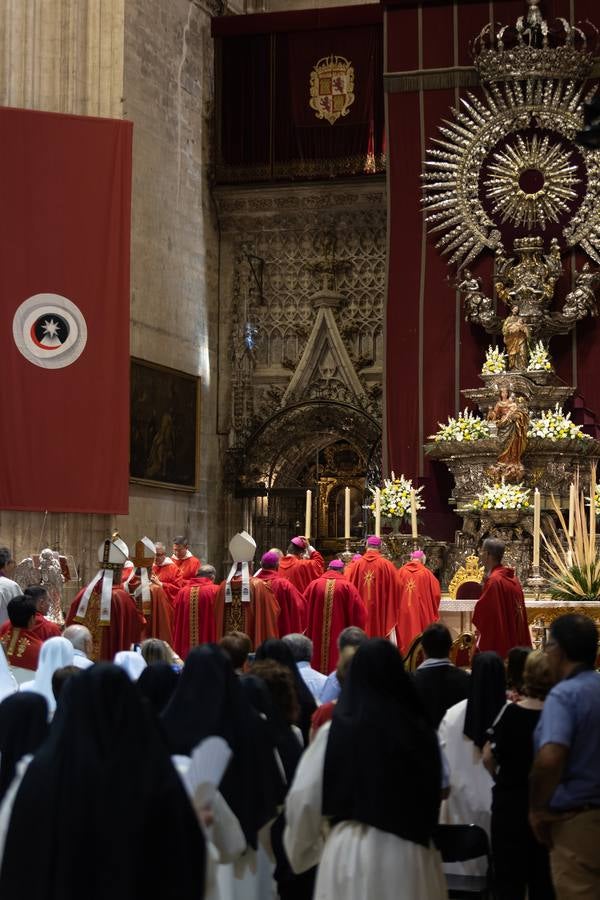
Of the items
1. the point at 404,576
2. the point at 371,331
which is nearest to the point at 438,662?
the point at 404,576

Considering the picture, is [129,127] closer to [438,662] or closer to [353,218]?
[353,218]

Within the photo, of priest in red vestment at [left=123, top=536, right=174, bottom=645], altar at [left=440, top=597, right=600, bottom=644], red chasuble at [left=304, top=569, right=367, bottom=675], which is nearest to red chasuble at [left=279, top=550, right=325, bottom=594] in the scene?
red chasuble at [left=304, top=569, right=367, bottom=675]

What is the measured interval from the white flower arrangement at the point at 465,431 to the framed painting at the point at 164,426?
16.2ft

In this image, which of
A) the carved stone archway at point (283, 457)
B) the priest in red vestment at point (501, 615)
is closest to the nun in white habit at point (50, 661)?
the priest in red vestment at point (501, 615)

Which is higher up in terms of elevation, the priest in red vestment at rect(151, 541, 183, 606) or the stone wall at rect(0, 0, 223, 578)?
the stone wall at rect(0, 0, 223, 578)

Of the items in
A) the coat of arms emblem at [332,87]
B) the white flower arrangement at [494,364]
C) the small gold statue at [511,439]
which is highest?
the coat of arms emblem at [332,87]

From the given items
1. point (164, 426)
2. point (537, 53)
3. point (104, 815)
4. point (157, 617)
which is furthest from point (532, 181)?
point (104, 815)

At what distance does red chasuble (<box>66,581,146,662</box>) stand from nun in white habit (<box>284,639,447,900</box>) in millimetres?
7161

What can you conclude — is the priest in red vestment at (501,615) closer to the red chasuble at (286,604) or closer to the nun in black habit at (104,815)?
the red chasuble at (286,604)

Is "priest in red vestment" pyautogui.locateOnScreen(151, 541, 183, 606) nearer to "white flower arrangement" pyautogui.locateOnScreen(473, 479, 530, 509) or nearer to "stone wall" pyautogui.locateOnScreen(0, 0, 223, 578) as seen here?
"stone wall" pyautogui.locateOnScreen(0, 0, 223, 578)

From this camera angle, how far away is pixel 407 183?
68.5 ft

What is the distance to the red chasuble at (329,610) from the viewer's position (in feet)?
44.6

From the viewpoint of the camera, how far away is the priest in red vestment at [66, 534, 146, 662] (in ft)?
39.2

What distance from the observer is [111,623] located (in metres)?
12.0
